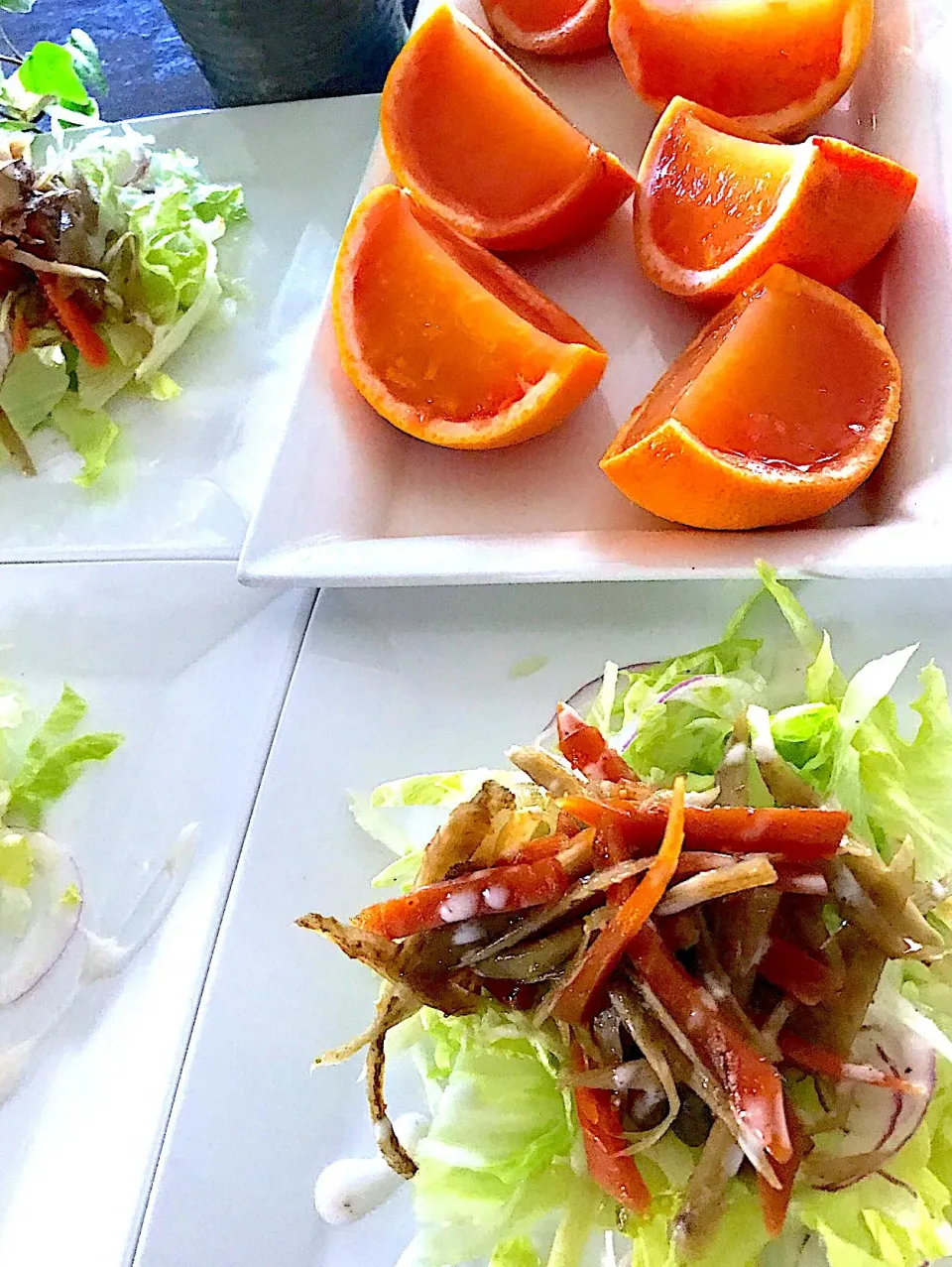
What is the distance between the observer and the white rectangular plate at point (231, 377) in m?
1.17

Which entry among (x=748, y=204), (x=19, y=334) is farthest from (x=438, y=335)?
(x=19, y=334)

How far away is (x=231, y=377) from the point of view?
4.23ft

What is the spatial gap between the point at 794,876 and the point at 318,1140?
38 cm

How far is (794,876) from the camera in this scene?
2.11 ft

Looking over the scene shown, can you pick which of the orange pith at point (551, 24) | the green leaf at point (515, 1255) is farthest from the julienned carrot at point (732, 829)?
the orange pith at point (551, 24)

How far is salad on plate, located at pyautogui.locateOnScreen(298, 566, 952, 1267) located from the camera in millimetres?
622

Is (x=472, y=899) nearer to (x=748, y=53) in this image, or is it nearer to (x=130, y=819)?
(x=130, y=819)

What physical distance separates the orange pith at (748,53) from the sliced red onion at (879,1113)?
972 millimetres

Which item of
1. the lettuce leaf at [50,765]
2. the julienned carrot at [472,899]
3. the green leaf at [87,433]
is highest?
the julienned carrot at [472,899]

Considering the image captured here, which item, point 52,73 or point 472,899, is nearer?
Result: point 472,899

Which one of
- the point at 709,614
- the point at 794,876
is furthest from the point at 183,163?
the point at 794,876

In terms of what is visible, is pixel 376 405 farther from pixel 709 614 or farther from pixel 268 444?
pixel 709 614

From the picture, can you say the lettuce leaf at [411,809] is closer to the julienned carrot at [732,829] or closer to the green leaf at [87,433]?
the julienned carrot at [732,829]

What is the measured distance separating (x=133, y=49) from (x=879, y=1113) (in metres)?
1.76
